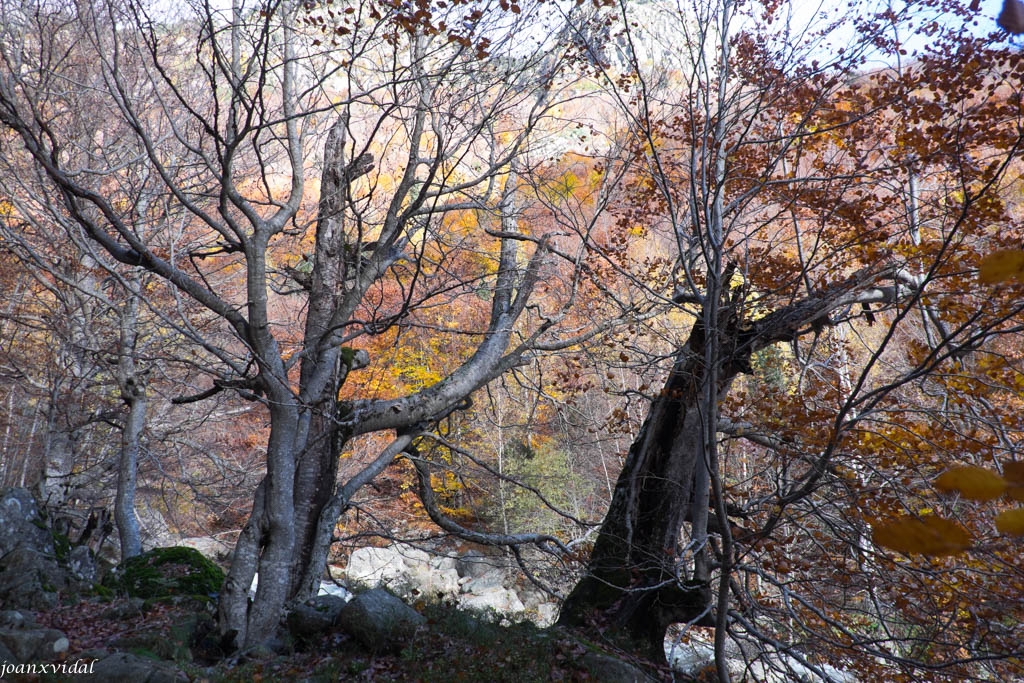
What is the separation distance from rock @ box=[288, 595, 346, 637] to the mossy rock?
2830 mm

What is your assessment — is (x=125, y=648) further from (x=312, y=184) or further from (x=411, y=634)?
(x=312, y=184)

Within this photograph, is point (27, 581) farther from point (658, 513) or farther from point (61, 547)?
point (658, 513)

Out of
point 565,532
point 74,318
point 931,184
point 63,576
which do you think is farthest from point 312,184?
point 931,184

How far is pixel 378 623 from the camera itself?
16.1 ft

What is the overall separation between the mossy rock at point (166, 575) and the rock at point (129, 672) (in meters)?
3.35

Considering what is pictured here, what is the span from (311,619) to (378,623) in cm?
64

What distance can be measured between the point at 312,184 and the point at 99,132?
23.4 ft

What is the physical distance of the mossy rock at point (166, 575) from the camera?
7320 mm

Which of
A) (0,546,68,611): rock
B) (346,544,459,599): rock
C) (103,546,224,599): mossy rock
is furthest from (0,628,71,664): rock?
(346,544,459,599): rock

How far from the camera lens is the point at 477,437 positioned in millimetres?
15844

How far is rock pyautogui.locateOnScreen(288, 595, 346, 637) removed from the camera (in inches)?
202

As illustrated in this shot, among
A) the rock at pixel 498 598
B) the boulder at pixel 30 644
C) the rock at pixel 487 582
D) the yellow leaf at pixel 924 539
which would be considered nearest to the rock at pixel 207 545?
the rock at pixel 487 582

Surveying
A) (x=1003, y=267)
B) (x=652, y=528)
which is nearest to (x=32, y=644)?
(x=652, y=528)

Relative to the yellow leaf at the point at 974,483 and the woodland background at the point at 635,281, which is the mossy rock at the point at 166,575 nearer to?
the woodland background at the point at 635,281
